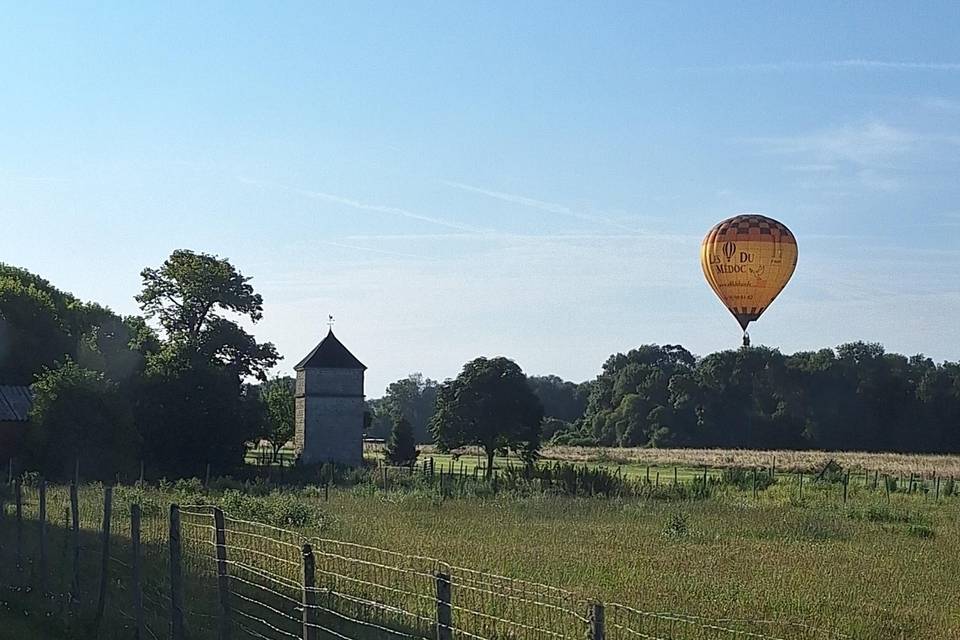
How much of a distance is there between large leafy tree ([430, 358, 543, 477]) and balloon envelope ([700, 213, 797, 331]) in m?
28.4

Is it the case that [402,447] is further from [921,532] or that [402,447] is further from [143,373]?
[921,532]

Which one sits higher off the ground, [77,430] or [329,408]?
[329,408]

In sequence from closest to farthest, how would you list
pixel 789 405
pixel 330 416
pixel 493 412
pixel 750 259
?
pixel 750 259 < pixel 493 412 < pixel 330 416 < pixel 789 405

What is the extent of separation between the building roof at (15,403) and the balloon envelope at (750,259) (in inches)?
1084

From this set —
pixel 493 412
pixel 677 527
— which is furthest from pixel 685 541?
pixel 493 412

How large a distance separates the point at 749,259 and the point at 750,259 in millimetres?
38

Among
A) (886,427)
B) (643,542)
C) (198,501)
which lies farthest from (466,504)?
(886,427)

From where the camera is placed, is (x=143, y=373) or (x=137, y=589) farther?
(x=143, y=373)

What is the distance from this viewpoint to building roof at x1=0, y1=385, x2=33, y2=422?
166 feet

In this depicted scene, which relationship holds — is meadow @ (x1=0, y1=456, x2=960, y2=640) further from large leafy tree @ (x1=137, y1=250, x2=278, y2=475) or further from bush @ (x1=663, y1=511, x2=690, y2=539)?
large leafy tree @ (x1=137, y1=250, x2=278, y2=475)

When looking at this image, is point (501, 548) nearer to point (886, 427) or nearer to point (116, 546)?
point (116, 546)

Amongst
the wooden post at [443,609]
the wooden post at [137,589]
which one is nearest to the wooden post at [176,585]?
the wooden post at [137,589]

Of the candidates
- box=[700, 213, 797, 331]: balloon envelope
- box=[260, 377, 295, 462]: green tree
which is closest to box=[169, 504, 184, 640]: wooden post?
box=[700, 213, 797, 331]: balloon envelope

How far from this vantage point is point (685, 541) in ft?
83.3
